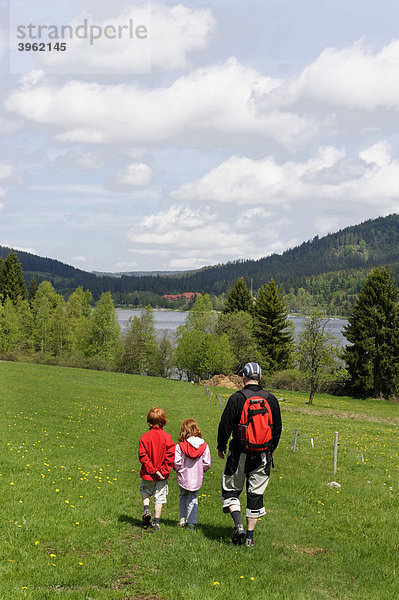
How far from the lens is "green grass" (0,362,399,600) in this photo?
22.7ft

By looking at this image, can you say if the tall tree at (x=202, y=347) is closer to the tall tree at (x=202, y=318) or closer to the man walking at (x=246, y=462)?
the tall tree at (x=202, y=318)

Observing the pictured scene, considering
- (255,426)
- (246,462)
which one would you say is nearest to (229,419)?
(255,426)

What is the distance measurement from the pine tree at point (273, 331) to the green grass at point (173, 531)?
185 feet

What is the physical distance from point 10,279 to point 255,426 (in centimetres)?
9957

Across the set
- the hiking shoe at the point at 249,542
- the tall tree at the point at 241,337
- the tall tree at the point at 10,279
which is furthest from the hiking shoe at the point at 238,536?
the tall tree at the point at 10,279

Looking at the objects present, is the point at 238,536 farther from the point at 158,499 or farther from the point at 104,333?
the point at 104,333

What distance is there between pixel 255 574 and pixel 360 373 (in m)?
63.1

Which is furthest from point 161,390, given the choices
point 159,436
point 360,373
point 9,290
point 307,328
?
point 9,290

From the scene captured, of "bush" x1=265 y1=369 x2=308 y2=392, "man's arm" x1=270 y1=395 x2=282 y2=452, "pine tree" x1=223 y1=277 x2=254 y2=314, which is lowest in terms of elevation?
"bush" x1=265 y1=369 x2=308 y2=392

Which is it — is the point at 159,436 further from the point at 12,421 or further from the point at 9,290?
the point at 9,290

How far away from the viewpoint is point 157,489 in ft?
31.2

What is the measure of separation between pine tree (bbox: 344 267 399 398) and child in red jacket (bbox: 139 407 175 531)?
60.9 m

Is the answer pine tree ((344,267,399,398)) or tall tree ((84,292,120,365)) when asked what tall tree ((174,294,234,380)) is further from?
pine tree ((344,267,399,398))

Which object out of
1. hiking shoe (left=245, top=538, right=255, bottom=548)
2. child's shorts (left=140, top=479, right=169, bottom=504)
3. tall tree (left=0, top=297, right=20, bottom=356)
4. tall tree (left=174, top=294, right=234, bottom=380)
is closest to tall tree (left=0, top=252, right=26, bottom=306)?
tall tree (left=0, top=297, right=20, bottom=356)
